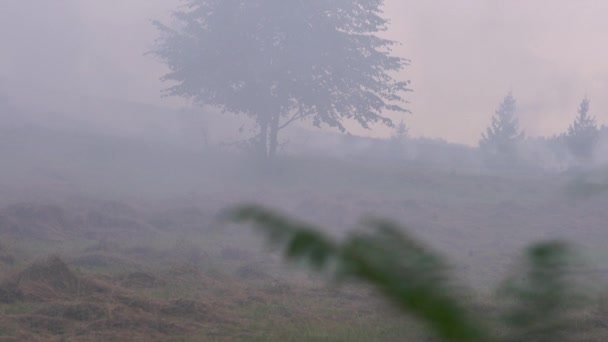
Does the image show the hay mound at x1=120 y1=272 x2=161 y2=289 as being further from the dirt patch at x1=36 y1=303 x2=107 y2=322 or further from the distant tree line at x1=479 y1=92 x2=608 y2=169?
the distant tree line at x1=479 y1=92 x2=608 y2=169

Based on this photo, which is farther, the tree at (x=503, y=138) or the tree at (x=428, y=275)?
the tree at (x=503, y=138)

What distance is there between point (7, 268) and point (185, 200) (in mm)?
13895

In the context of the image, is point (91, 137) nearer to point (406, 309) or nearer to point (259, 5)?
point (259, 5)

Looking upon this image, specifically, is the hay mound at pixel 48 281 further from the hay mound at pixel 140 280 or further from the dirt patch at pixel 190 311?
the dirt patch at pixel 190 311

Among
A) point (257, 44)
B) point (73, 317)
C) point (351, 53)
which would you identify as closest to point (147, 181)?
point (257, 44)

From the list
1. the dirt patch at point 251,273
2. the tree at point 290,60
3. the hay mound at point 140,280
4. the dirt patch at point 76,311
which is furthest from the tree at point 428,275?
the tree at point 290,60

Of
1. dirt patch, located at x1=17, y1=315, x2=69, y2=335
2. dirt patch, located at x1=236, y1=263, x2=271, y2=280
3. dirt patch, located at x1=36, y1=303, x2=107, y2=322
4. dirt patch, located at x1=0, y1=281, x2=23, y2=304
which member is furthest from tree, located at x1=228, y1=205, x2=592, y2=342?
dirt patch, located at x1=236, y1=263, x2=271, y2=280

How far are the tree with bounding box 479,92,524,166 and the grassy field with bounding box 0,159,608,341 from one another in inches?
636

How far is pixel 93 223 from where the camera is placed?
18375 millimetres

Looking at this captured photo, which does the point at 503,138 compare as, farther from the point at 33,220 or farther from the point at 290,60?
the point at 33,220

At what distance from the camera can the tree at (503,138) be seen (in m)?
49.5

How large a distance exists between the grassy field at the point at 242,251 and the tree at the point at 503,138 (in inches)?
636

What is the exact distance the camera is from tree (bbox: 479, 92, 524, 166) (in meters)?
49.5

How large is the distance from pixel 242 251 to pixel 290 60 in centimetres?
1628
